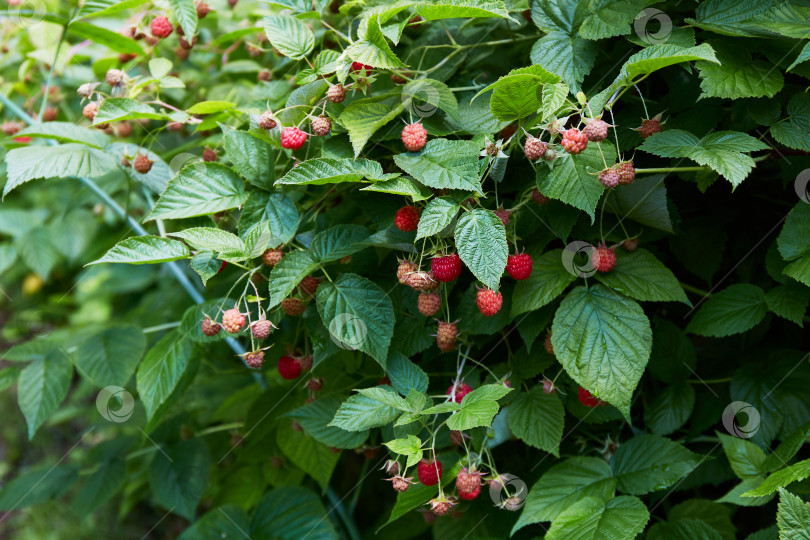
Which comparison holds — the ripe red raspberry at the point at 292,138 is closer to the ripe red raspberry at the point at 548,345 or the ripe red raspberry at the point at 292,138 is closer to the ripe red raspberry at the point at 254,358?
the ripe red raspberry at the point at 254,358

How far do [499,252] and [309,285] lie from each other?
36 centimetres

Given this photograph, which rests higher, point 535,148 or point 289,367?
point 535,148

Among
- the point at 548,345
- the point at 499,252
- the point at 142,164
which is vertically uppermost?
the point at 499,252

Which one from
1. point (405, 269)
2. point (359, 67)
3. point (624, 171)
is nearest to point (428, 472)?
point (405, 269)

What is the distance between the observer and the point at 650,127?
100 cm

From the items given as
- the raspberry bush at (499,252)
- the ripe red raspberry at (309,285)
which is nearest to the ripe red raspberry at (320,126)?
the raspberry bush at (499,252)

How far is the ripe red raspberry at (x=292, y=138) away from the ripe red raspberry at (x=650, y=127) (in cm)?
52

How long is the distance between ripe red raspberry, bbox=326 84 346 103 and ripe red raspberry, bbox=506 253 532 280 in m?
0.37

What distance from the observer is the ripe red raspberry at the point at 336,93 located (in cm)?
103

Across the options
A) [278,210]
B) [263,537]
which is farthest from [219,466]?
[278,210]

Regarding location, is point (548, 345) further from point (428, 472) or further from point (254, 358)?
point (254, 358)

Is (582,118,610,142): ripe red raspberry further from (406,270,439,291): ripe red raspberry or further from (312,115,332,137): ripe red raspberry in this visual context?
(312,115,332,137): ripe red raspberry

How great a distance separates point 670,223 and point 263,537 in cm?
109

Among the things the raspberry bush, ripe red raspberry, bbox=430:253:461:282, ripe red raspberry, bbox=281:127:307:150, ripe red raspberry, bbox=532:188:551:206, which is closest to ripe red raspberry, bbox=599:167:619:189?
the raspberry bush
